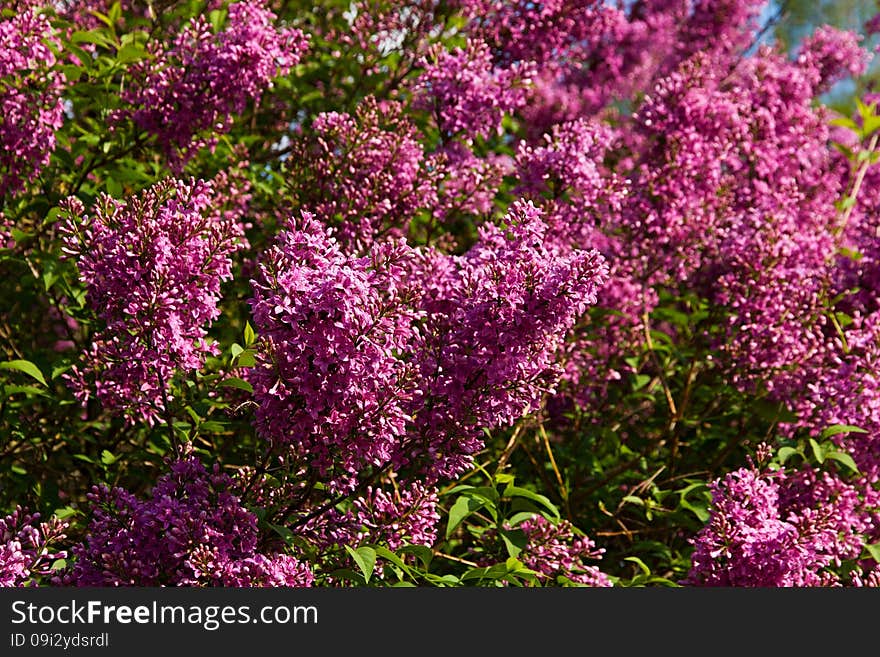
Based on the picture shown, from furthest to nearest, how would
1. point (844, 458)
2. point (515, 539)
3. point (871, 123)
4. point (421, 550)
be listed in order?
point (871, 123) → point (844, 458) → point (515, 539) → point (421, 550)

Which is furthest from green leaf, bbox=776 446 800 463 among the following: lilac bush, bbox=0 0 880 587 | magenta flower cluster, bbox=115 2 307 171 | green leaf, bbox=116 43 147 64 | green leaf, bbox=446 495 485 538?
green leaf, bbox=116 43 147 64

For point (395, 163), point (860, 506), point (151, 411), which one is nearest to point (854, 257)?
point (860, 506)

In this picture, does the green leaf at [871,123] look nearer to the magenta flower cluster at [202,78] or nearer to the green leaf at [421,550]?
the magenta flower cluster at [202,78]

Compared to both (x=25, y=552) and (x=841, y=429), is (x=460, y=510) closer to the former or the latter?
(x=25, y=552)

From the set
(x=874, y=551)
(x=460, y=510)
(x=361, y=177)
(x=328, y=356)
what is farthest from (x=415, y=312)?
(x=874, y=551)

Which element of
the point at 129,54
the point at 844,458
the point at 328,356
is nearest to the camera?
the point at 328,356

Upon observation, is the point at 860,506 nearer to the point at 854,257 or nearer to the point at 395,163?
the point at 854,257

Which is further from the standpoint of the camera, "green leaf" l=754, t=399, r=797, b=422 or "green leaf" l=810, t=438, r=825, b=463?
"green leaf" l=754, t=399, r=797, b=422

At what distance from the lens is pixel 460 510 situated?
126 inches

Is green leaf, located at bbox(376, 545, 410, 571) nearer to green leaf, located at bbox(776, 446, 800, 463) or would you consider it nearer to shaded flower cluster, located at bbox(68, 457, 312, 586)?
shaded flower cluster, located at bbox(68, 457, 312, 586)

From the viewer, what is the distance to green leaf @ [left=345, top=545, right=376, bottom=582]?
108 inches

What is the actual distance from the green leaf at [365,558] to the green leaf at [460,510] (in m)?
0.34

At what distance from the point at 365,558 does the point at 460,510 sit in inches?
19.4

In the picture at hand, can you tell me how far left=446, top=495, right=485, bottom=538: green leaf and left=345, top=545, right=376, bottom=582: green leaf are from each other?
0.34 metres
